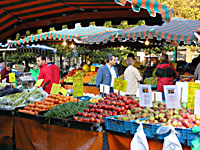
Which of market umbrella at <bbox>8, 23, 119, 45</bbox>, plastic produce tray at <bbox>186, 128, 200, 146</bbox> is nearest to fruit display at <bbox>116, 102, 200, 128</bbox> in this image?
plastic produce tray at <bbox>186, 128, 200, 146</bbox>

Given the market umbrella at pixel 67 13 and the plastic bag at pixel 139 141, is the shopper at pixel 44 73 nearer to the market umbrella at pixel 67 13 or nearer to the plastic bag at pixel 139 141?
the market umbrella at pixel 67 13

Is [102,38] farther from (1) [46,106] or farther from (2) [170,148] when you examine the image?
(2) [170,148]

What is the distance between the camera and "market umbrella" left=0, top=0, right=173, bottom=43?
423cm

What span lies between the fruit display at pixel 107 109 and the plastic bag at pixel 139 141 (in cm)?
71

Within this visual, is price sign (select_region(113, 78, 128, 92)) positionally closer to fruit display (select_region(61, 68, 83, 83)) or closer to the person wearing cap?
the person wearing cap

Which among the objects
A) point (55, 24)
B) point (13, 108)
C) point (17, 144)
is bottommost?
point (17, 144)

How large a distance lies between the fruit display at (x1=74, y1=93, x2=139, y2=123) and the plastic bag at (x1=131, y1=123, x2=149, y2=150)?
0.71 m

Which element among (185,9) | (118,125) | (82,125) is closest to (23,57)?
(185,9)

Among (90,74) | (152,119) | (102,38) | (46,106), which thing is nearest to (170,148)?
(152,119)

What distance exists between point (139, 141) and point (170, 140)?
1.44 ft

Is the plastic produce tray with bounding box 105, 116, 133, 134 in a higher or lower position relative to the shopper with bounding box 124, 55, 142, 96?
lower

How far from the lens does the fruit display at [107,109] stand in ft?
13.2

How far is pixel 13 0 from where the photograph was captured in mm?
4160

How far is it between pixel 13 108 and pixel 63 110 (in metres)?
1.28
